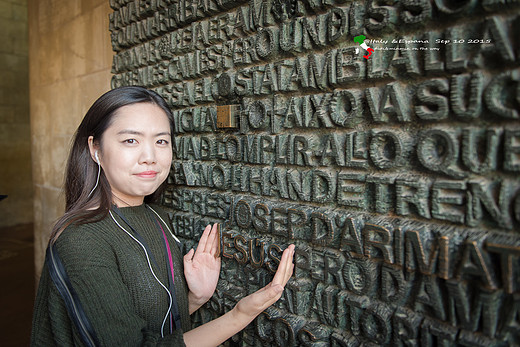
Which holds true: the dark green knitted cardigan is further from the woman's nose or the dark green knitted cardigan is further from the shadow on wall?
the shadow on wall

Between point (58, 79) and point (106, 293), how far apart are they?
2.74 m

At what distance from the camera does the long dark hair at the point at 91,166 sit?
51.4 inches

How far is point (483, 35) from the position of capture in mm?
890

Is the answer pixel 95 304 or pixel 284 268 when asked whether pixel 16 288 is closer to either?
pixel 95 304

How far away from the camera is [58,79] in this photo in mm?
3156

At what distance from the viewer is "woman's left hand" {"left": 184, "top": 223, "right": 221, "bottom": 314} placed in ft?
5.18

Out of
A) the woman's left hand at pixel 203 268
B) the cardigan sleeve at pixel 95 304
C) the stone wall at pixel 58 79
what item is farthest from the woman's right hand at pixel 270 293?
the stone wall at pixel 58 79

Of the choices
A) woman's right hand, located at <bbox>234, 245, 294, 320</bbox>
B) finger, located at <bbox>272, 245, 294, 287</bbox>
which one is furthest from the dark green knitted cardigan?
finger, located at <bbox>272, 245, 294, 287</bbox>

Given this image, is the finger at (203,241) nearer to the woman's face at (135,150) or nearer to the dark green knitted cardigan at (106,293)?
the dark green knitted cardigan at (106,293)

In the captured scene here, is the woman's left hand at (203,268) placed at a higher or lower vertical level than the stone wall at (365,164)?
lower

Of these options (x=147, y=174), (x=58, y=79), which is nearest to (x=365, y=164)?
(x=147, y=174)

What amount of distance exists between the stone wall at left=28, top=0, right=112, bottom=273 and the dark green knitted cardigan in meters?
1.72

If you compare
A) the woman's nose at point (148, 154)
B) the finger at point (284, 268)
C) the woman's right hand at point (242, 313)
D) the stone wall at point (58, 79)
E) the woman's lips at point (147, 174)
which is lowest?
the woman's right hand at point (242, 313)

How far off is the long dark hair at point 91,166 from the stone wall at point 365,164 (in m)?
0.43
